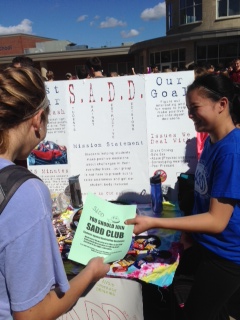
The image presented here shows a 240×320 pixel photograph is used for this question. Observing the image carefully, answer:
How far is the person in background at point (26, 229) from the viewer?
2.33ft

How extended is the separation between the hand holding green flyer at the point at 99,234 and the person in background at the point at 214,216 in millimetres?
70

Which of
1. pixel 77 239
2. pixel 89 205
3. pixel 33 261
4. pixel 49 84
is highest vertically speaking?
pixel 49 84

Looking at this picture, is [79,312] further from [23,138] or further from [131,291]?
[23,138]

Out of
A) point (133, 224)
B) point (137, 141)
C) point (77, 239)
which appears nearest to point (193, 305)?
point (133, 224)

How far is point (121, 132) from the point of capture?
6.96 feet

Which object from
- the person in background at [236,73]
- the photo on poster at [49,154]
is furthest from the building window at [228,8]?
the photo on poster at [49,154]

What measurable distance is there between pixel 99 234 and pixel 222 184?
0.59m

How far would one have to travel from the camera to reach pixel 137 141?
6.92 ft

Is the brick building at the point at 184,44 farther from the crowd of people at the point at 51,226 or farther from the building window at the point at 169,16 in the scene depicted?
the crowd of people at the point at 51,226

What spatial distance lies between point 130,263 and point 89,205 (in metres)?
0.40

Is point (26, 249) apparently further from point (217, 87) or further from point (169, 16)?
point (169, 16)

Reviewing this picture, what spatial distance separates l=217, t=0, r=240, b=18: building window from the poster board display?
56.4ft

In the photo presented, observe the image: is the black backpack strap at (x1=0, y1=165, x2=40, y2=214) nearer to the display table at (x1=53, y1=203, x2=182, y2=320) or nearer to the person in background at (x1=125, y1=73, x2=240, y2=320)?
the person in background at (x1=125, y1=73, x2=240, y2=320)

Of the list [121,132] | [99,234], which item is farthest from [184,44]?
[99,234]
